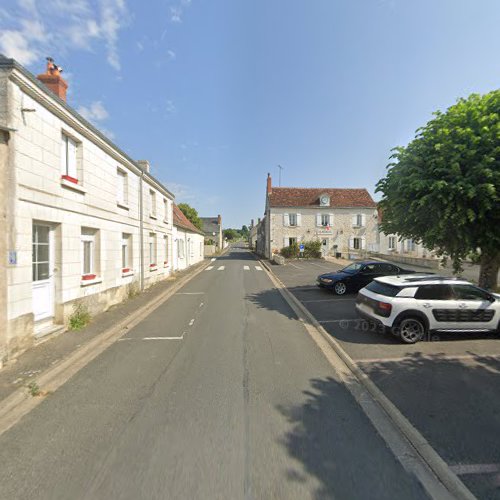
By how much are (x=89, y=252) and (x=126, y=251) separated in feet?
9.34

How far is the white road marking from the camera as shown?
2.61 metres

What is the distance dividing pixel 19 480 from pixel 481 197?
9802mm

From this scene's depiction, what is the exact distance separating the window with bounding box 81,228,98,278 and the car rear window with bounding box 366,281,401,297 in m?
7.65

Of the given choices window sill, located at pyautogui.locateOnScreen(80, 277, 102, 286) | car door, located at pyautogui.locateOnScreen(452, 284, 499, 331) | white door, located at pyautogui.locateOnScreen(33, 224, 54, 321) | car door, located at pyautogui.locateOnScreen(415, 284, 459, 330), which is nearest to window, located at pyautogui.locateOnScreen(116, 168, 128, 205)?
window sill, located at pyautogui.locateOnScreen(80, 277, 102, 286)

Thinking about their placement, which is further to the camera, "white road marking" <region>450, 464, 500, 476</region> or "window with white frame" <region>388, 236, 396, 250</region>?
"window with white frame" <region>388, 236, 396, 250</region>

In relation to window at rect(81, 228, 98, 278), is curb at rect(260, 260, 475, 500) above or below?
below

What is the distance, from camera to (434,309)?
597 centimetres

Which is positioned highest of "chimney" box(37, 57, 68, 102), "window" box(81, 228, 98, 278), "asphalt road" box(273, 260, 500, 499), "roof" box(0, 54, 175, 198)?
"chimney" box(37, 57, 68, 102)

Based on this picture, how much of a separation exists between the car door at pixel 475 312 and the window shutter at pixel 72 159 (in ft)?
31.9

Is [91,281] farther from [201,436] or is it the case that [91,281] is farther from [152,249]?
[152,249]

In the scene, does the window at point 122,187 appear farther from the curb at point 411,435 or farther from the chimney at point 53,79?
the curb at point 411,435

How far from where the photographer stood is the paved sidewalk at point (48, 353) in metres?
4.23

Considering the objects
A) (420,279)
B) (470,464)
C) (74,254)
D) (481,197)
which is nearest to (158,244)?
(74,254)

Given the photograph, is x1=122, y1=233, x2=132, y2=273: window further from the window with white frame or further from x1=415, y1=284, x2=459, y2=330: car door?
the window with white frame
